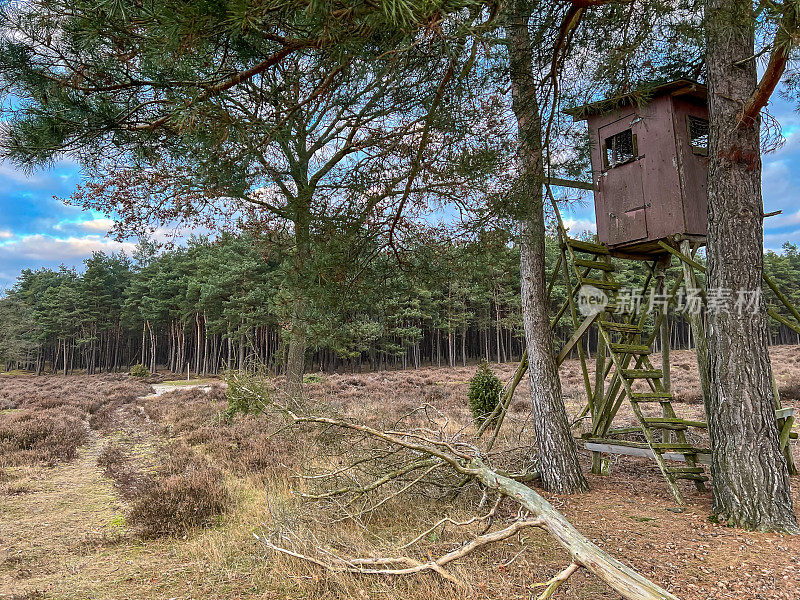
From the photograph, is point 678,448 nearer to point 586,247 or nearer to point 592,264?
point 592,264

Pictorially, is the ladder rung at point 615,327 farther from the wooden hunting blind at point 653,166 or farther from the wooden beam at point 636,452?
the wooden beam at point 636,452

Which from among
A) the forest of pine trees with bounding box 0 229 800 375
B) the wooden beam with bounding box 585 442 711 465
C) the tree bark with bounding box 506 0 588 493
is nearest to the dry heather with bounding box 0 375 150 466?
the forest of pine trees with bounding box 0 229 800 375

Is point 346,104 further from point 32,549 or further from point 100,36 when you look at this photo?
point 32,549

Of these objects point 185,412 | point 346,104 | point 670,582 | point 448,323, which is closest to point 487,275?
point 346,104

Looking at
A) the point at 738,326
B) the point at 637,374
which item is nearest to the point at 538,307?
the point at 637,374

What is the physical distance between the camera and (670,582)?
341 centimetres

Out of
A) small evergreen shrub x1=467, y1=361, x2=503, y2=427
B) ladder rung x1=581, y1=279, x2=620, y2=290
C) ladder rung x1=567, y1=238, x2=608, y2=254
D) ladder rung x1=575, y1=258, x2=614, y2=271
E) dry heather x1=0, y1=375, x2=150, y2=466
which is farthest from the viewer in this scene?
small evergreen shrub x1=467, y1=361, x2=503, y2=427

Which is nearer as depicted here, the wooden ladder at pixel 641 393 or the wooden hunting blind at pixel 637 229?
the wooden ladder at pixel 641 393

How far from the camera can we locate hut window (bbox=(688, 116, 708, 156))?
7.32 meters

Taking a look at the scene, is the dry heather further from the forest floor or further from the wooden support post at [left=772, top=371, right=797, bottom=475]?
the wooden support post at [left=772, top=371, right=797, bottom=475]

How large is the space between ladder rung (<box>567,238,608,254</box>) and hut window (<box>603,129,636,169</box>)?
5.03ft

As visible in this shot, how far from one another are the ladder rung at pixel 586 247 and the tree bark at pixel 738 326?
222 cm

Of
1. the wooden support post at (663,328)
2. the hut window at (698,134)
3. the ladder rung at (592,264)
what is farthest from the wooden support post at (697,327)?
the hut window at (698,134)

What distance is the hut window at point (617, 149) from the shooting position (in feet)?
26.1
